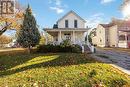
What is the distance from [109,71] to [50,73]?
3.56 m

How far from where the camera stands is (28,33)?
112ft

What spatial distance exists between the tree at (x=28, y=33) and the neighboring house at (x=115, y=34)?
25.2 m

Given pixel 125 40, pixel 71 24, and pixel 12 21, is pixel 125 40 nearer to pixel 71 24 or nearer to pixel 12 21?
pixel 71 24

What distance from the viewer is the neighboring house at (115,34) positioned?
5452 cm

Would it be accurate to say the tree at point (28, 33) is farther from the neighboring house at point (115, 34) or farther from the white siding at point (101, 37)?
the white siding at point (101, 37)

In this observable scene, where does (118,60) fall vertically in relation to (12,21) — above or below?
below

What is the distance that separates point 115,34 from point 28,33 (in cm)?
3219

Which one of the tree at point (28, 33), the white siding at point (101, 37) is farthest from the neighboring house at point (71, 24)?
the white siding at point (101, 37)

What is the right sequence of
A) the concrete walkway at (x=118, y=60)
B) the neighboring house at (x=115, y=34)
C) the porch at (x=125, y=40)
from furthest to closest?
the neighboring house at (x=115, y=34)
the porch at (x=125, y=40)
the concrete walkway at (x=118, y=60)

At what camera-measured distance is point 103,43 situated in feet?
220

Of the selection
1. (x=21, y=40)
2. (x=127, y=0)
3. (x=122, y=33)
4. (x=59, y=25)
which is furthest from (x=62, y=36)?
(x=122, y=33)

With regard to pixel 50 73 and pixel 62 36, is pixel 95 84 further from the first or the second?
pixel 62 36

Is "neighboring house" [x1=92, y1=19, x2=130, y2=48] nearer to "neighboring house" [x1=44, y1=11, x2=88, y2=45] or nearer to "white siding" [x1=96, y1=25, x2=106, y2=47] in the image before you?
"white siding" [x1=96, y1=25, x2=106, y2=47]

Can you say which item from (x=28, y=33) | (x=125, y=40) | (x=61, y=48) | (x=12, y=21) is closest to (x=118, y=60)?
(x=61, y=48)
